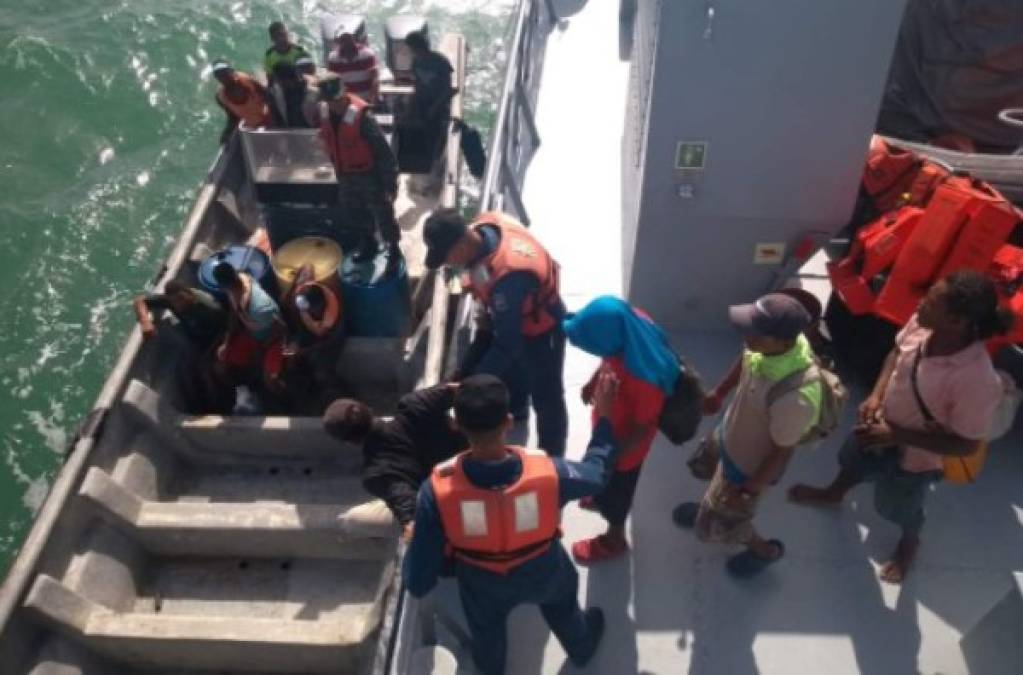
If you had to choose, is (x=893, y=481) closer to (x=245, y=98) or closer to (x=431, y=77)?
(x=431, y=77)

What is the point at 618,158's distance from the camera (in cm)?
685

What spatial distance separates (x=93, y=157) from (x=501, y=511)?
1199cm

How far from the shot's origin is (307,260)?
6836 millimetres

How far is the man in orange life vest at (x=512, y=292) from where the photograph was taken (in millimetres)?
4062

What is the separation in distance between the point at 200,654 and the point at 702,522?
3.24 m

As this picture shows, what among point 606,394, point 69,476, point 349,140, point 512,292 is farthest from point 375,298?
point 606,394

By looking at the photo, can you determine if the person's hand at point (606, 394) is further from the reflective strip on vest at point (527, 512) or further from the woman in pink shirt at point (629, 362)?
the reflective strip on vest at point (527, 512)

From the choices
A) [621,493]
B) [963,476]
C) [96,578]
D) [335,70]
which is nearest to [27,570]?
[96,578]

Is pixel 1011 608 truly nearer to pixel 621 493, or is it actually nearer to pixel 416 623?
pixel 621 493

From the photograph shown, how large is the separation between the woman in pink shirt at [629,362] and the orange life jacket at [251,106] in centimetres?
617

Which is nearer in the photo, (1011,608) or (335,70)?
(1011,608)

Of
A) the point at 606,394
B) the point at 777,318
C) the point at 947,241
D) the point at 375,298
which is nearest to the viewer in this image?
the point at 777,318

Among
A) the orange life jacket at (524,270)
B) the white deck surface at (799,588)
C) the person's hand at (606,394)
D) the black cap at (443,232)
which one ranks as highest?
the black cap at (443,232)

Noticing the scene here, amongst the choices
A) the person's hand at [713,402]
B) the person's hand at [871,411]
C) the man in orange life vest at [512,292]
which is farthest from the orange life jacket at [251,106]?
the person's hand at [871,411]
